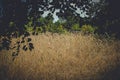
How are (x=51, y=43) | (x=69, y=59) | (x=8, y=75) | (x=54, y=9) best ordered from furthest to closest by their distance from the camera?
1. (x=51, y=43)
2. (x=69, y=59)
3. (x=8, y=75)
4. (x=54, y=9)

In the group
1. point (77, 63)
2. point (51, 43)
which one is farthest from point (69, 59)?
point (51, 43)

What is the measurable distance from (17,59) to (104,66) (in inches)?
62.4

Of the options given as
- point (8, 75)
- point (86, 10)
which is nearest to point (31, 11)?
point (86, 10)

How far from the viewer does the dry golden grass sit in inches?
193

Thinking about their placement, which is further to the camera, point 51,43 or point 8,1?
point 51,43

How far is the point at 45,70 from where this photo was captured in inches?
201

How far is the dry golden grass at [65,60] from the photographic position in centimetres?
489

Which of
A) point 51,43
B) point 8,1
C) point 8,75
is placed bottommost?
point 8,75

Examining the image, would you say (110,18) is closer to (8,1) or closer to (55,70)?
(8,1)

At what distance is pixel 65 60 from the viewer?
5.75m

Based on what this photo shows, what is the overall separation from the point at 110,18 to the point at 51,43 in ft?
13.8

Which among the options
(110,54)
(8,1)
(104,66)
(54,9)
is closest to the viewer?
(8,1)

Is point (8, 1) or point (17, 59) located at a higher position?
point (8, 1)

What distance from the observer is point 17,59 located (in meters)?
5.48
